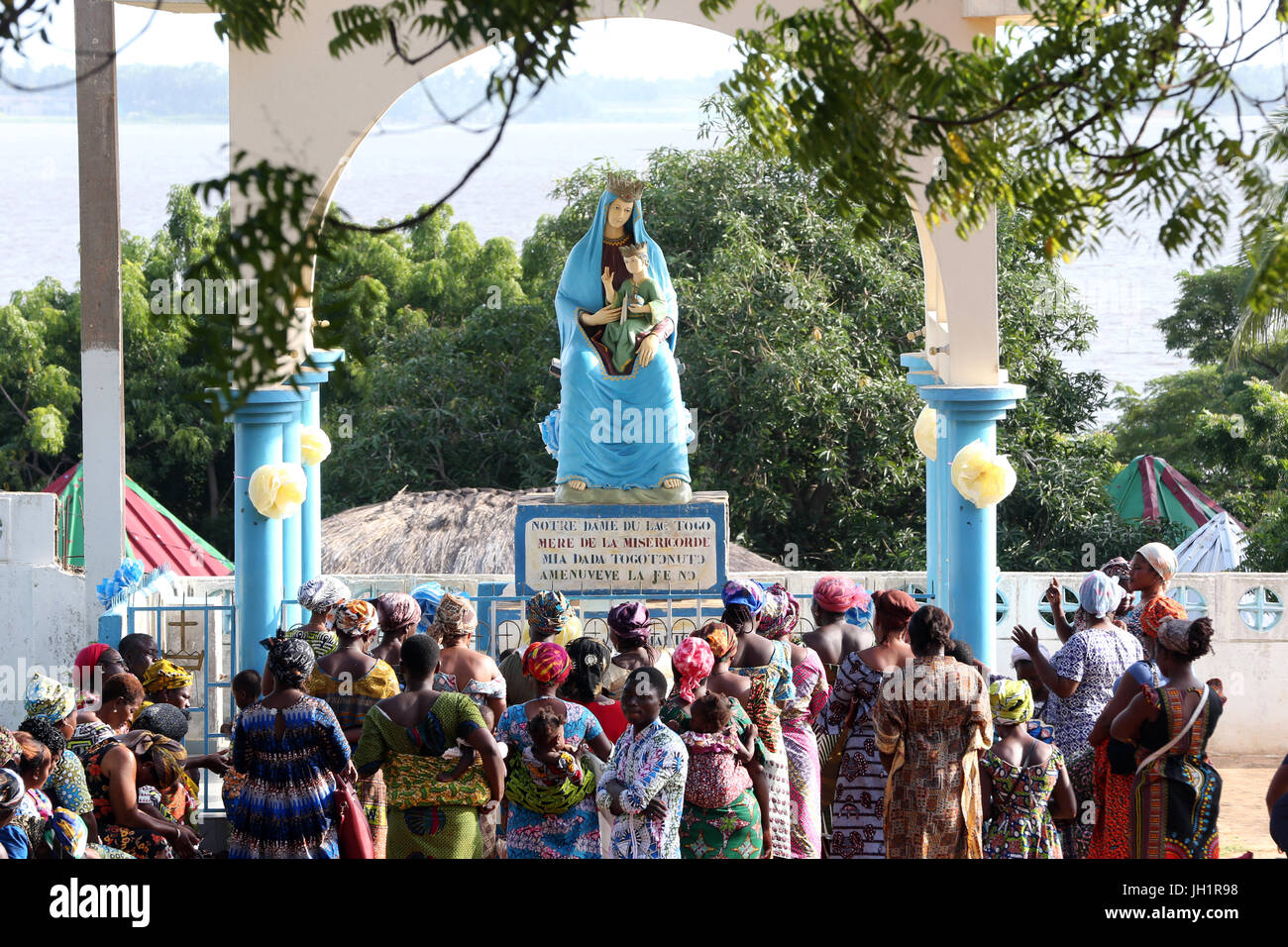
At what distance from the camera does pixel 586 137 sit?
36.8 m

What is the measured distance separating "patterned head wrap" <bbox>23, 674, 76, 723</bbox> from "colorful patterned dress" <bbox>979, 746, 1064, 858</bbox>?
2.94 meters

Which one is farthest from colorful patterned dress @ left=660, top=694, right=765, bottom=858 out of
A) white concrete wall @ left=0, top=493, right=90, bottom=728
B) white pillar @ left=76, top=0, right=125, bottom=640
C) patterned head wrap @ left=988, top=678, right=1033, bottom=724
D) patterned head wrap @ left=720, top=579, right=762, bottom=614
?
white concrete wall @ left=0, top=493, right=90, bottom=728

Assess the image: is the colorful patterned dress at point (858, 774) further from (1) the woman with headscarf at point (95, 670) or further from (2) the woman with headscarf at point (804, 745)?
(1) the woman with headscarf at point (95, 670)

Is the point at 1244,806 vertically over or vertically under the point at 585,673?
under

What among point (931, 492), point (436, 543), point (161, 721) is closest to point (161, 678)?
point (161, 721)

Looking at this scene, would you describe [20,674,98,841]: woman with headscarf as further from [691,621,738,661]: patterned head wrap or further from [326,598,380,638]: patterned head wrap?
[691,621,738,661]: patterned head wrap

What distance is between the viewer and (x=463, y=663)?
19.7 ft

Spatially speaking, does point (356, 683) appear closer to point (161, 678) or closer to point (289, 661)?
point (161, 678)

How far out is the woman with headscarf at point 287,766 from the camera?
499cm

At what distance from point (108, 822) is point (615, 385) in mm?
4843

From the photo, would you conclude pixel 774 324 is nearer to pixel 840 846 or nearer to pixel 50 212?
pixel 840 846

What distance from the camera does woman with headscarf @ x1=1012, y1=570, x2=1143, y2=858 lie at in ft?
20.0

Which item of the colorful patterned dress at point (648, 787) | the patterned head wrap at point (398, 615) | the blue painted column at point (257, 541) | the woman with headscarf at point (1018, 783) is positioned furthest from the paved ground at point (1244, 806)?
the blue painted column at point (257, 541)
